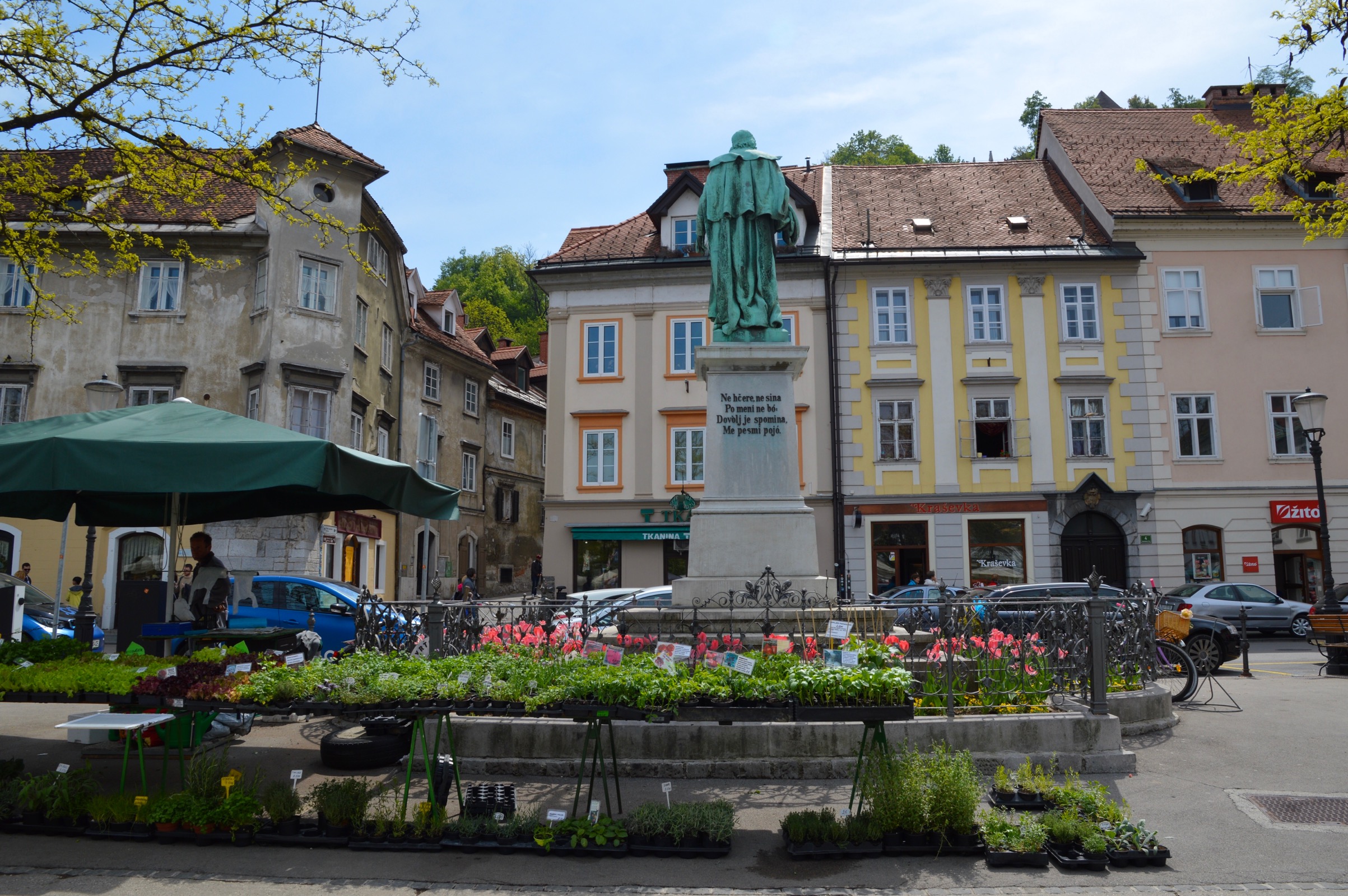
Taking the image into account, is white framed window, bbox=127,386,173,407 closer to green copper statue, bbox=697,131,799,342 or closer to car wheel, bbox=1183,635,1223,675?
green copper statue, bbox=697,131,799,342

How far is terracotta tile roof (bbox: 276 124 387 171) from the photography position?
83.8ft

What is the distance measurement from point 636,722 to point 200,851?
3291mm

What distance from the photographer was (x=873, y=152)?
53.8 meters

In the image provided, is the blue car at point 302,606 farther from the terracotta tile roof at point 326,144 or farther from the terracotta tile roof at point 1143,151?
the terracotta tile roof at point 1143,151

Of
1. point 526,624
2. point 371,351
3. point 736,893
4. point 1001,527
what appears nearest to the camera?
point 736,893

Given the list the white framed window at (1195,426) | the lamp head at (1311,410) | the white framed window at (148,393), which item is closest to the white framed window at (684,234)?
the white framed window at (1195,426)

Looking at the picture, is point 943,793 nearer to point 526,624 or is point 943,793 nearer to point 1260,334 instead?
point 526,624

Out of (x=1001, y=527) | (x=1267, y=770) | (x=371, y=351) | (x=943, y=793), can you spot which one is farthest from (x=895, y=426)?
(x=943, y=793)

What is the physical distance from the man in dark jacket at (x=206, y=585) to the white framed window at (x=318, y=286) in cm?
1729

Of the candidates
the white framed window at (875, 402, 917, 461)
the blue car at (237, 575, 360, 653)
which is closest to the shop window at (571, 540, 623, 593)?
the white framed window at (875, 402, 917, 461)

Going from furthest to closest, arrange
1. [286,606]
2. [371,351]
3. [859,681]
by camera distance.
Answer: [371,351] → [286,606] → [859,681]

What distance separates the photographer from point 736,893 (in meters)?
4.95

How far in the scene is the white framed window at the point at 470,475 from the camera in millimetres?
36875

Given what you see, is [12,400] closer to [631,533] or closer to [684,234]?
[631,533]
